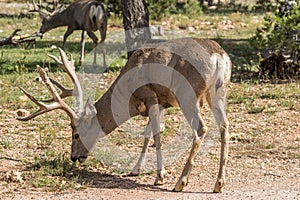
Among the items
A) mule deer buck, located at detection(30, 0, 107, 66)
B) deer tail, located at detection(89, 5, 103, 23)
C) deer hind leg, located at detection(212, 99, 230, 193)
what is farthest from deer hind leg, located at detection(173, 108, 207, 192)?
deer tail, located at detection(89, 5, 103, 23)

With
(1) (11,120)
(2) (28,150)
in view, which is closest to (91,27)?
(1) (11,120)

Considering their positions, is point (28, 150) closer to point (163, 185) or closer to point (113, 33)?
point (163, 185)

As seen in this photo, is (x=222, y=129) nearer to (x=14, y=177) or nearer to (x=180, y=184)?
(x=180, y=184)

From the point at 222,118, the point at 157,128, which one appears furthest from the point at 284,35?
the point at 157,128

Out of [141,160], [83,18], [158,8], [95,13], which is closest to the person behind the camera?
[141,160]

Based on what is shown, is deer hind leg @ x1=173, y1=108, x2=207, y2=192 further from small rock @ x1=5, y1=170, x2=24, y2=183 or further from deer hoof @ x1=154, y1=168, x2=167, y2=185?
small rock @ x1=5, y1=170, x2=24, y2=183

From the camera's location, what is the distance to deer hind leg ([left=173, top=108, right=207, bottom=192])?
6.73 m

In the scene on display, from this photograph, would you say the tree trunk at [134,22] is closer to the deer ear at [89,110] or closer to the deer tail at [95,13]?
the deer tail at [95,13]

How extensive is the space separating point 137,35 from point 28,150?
4653mm

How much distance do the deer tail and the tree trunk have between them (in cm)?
276

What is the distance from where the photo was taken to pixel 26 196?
21.6ft

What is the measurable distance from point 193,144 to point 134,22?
5788 mm

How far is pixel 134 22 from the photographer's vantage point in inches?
480

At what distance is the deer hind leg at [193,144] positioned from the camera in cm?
673
